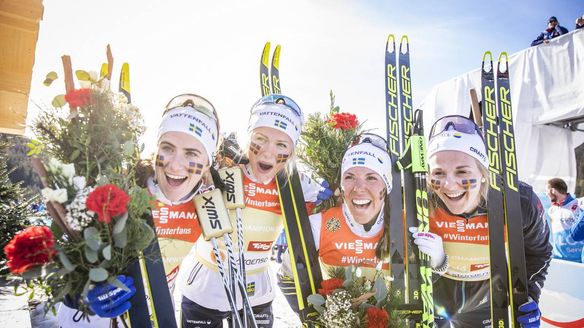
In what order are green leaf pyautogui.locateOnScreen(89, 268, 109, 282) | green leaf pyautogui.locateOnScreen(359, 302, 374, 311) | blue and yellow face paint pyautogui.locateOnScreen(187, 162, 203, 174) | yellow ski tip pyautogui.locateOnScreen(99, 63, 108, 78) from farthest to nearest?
blue and yellow face paint pyautogui.locateOnScreen(187, 162, 203, 174) → green leaf pyautogui.locateOnScreen(359, 302, 374, 311) → yellow ski tip pyautogui.locateOnScreen(99, 63, 108, 78) → green leaf pyautogui.locateOnScreen(89, 268, 109, 282)

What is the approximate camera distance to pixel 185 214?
2.88m

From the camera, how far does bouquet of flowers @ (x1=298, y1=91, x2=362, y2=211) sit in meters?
3.26

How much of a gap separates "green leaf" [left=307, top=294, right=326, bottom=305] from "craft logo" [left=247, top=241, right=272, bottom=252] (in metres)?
0.64

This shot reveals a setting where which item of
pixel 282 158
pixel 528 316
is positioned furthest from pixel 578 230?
pixel 282 158

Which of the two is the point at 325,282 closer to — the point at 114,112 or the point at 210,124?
the point at 210,124

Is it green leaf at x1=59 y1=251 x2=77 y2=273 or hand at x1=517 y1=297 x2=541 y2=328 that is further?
hand at x1=517 y1=297 x2=541 y2=328

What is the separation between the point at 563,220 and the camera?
5316mm

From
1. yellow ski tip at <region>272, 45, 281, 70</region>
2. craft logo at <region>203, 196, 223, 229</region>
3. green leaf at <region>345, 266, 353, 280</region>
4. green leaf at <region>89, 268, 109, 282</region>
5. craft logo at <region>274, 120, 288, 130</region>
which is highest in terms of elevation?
yellow ski tip at <region>272, 45, 281, 70</region>

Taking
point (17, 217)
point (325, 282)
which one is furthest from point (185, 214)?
point (17, 217)

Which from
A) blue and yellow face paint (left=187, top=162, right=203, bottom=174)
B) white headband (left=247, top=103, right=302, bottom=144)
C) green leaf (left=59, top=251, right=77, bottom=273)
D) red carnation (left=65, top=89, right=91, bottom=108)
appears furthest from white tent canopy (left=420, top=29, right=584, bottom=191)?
green leaf (left=59, top=251, right=77, bottom=273)

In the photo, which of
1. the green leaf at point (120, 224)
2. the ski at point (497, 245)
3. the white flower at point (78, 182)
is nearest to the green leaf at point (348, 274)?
the ski at point (497, 245)

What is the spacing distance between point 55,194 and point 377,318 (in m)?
2.00

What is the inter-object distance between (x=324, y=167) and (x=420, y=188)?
2.69ft

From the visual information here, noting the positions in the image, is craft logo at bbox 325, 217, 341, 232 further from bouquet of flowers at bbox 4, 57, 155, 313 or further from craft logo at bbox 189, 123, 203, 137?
bouquet of flowers at bbox 4, 57, 155, 313
